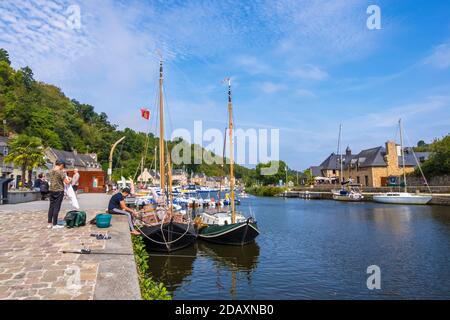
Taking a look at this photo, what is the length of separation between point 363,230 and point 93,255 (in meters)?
27.5

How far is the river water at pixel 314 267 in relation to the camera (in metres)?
14.2

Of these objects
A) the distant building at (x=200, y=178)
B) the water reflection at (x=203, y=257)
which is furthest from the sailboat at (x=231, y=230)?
the distant building at (x=200, y=178)

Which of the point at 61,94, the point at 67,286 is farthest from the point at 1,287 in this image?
the point at 61,94

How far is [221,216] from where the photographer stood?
2823cm

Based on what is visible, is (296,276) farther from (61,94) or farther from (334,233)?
(61,94)

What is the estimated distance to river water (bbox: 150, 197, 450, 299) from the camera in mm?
14180

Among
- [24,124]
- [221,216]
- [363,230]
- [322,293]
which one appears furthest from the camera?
[24,124]

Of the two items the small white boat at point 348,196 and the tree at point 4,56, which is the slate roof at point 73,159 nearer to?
the tree at point 4,56

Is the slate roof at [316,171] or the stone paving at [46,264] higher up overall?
the slate roof at [316,171]

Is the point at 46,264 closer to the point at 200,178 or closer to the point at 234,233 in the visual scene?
the point at 234,233

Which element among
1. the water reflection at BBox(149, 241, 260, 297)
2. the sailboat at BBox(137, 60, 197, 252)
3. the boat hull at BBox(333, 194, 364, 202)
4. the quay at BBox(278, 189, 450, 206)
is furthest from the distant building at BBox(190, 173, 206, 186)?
the sailboat at BBox(137, 60, 197, 252)

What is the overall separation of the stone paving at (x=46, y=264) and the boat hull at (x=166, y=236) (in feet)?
21.3

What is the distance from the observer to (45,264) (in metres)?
8.23

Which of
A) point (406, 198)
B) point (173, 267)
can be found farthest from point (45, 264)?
point (406, 198)
